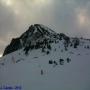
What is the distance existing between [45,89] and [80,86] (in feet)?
58.6

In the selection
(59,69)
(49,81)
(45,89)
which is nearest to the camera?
(45,89)

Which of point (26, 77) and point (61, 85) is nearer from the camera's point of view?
point (61, 85)

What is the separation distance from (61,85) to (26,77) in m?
26.1

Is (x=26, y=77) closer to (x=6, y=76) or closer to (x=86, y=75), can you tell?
(x=6, y=76)

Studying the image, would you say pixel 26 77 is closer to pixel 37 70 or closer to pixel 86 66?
pixel 37 70

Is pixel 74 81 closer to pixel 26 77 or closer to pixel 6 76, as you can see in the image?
pixel 26 77

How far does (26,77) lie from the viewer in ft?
625

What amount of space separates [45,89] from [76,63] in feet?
→ 123

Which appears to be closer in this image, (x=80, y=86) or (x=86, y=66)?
(x=80, y=86)

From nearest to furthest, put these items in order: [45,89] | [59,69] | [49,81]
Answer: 1. [45,89]
2. [49,81]
3. [59,69]

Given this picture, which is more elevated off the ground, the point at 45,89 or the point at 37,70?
the point at 37,70

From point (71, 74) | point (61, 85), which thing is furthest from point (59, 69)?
point (61, 85)

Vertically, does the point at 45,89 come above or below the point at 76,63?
below

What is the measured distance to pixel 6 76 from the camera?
649 ft
